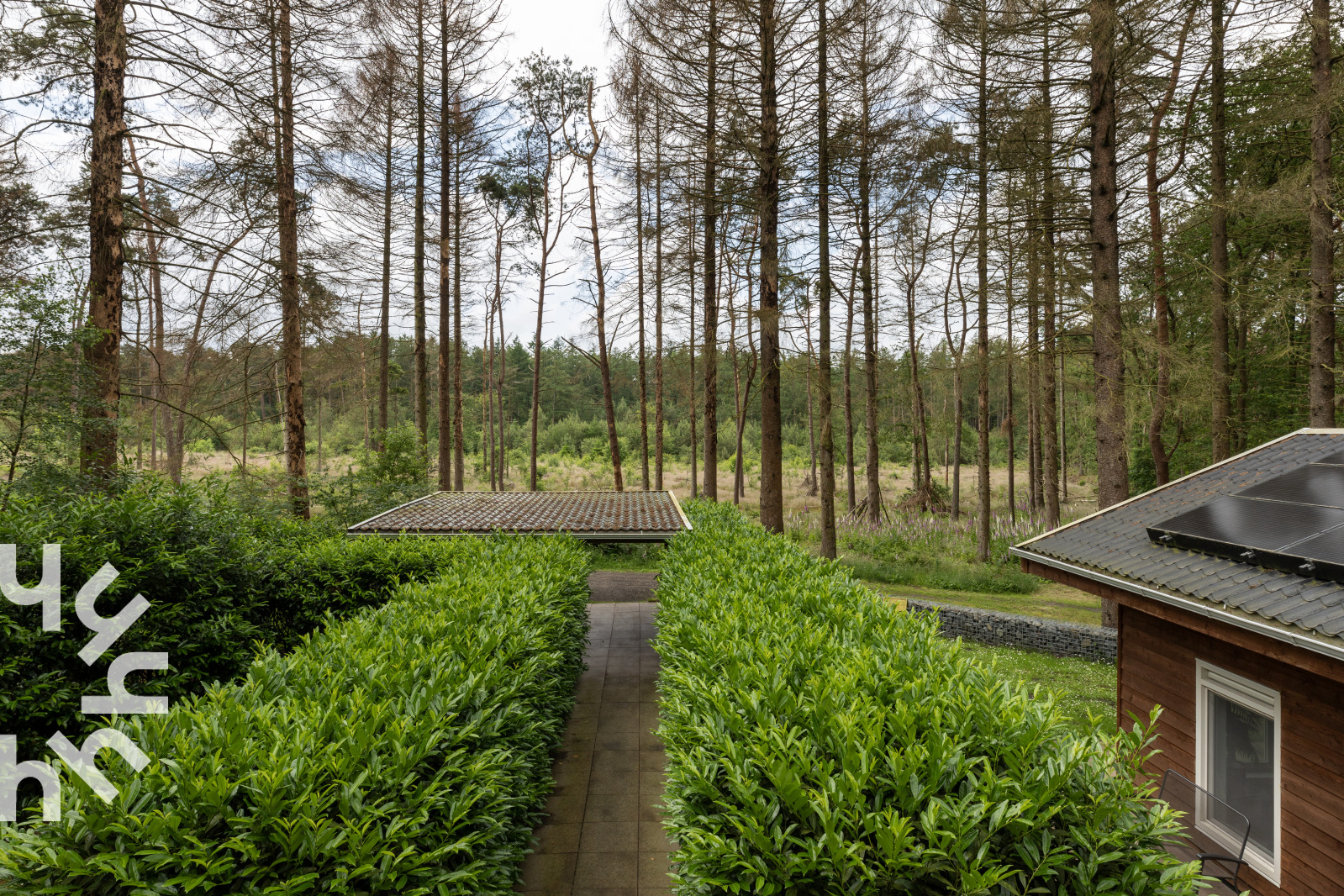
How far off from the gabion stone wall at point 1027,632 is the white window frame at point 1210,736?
5.30 meters

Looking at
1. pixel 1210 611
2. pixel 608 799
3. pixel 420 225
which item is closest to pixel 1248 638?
pixel 1210 611

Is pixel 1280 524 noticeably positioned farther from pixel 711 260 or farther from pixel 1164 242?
pixel 1164 242

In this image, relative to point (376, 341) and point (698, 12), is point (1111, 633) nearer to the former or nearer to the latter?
point (698, 12)

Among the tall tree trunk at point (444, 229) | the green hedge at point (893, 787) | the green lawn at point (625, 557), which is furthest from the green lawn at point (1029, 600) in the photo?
the tall tree trunk at point (444, 229)

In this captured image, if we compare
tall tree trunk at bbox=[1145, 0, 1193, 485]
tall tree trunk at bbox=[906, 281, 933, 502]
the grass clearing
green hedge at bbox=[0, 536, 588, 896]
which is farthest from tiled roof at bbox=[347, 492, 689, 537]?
tall tree trunk at bbox=[906, 281, 933, 502]

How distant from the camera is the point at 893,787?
201cm

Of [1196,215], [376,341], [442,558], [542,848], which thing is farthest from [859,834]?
[376,341]

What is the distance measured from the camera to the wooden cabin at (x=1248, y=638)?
3525 mm

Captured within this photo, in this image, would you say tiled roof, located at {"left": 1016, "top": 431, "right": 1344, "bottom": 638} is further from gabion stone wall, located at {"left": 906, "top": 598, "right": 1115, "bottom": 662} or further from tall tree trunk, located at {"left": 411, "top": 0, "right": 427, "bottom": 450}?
tall tree trunk, located at {"left": 411, "top": 0, "right": 427, "bottom": 450}

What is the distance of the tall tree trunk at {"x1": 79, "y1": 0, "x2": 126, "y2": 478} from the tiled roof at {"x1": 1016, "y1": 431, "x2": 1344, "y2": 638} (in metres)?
9.45

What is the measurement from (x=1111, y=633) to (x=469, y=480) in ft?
90.6

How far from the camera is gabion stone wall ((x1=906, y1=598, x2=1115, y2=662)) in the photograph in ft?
33.4

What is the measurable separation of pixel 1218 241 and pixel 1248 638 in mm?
11156

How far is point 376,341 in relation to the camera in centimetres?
1558
